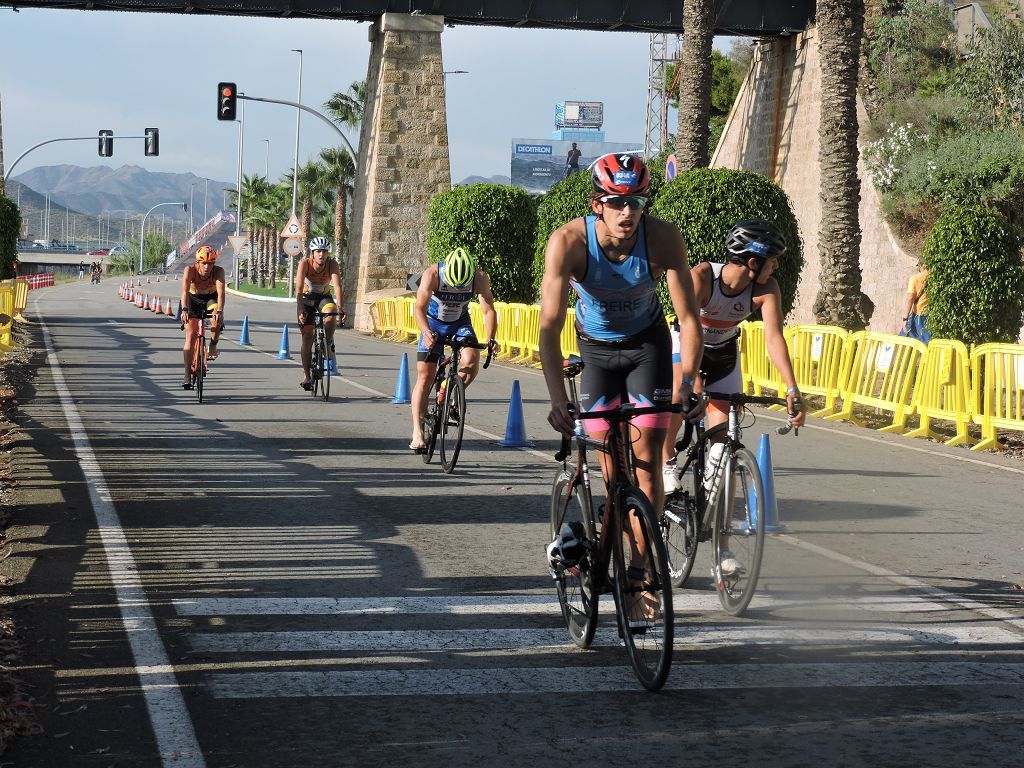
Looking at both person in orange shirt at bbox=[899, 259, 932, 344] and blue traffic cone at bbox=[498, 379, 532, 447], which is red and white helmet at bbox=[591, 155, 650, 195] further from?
person in orange shirt at bbox=[899, 259, 932, 344]

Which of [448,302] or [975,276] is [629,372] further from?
[975,276]

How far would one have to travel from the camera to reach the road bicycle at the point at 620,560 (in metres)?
5.17

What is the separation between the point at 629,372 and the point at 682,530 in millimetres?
1279

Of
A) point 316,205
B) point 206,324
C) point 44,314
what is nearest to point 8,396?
point 206,324

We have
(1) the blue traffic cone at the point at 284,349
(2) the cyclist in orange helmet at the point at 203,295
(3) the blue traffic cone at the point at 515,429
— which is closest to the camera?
(3) the blue traffic cone at the point at 515,429

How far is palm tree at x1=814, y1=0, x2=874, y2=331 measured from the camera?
2122 centimetres

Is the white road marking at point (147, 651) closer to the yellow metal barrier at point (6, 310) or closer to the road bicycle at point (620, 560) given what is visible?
the road bicycle at point (620, 560)

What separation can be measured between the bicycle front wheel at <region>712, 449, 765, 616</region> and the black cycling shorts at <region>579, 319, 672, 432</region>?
68 cm

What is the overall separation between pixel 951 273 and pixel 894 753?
1592 cm

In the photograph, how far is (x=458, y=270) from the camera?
11359 millimetres

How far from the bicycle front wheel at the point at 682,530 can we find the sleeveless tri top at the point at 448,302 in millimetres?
4893

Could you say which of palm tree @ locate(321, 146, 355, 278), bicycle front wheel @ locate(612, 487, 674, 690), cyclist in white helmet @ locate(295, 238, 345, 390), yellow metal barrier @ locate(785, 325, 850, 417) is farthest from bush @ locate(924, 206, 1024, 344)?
palm tree @ locate(321, 146, 355, 278)

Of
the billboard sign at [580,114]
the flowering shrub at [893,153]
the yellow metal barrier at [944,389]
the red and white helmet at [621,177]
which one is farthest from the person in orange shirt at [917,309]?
the billboard sign at [580,114]

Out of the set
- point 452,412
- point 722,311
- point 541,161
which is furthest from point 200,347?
point 541,161
